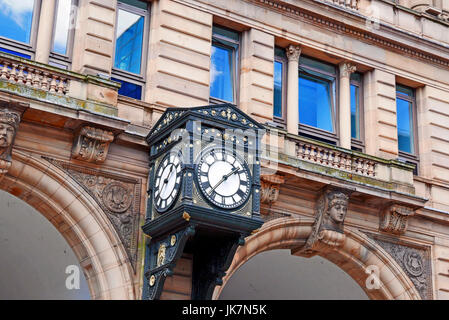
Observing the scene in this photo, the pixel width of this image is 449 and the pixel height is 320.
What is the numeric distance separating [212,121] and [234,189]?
1.25 metres

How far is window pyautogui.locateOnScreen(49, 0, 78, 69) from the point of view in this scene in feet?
54.0

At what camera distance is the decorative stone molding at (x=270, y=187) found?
667 inches

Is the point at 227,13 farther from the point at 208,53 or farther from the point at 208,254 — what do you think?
the point at 208,254

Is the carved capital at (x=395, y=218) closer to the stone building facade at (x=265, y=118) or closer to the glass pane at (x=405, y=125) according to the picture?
the stone building facade at (x=265, y=118)

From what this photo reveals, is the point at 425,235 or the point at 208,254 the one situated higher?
the point at 425,235

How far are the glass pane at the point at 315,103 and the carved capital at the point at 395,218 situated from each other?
7.68ft

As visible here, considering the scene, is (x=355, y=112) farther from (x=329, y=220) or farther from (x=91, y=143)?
(x=91, y=143)

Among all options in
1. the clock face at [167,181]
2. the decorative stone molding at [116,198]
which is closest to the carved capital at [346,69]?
the clock face at [167,181]

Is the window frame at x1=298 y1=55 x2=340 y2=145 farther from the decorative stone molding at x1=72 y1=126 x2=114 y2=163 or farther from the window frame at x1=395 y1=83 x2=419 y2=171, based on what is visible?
the decorative stone molding at x1=72 y1=126 x2=114 y2=163

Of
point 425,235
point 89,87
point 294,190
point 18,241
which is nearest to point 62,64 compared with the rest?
point 89,87

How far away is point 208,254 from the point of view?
15727mm

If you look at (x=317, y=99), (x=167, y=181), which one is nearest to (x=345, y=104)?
(x=317, y=99)

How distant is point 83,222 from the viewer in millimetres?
15305

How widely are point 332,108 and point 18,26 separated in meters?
7.32
